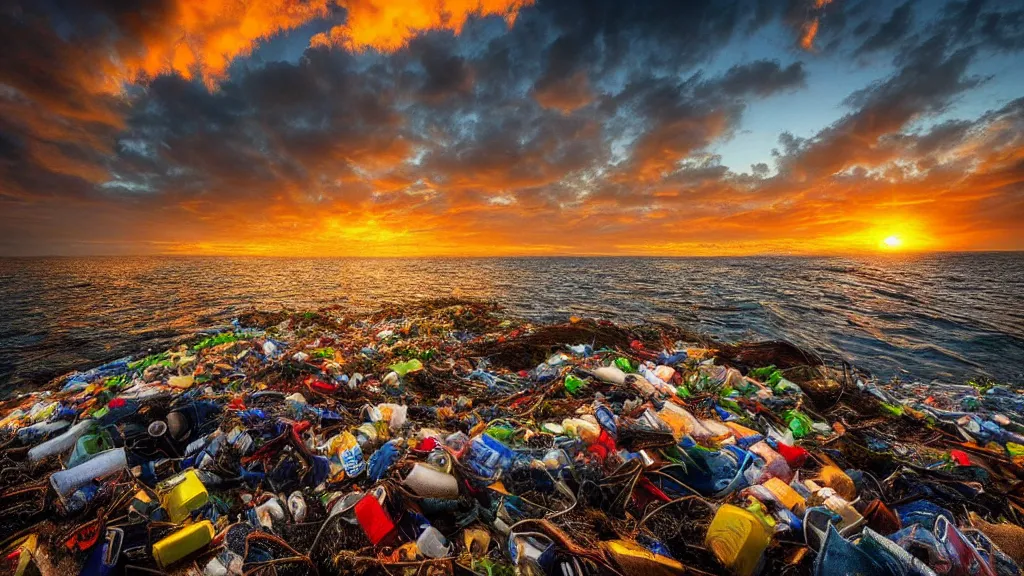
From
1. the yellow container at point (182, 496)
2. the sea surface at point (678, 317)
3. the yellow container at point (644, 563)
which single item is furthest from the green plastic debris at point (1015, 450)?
the yellow container at point (182, 496)

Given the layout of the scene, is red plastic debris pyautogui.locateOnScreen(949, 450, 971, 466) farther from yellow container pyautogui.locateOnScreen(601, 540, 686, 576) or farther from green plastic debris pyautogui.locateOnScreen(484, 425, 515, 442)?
green plastic debris pyautogui.locateOnScreen(484, 425, 515, 442)

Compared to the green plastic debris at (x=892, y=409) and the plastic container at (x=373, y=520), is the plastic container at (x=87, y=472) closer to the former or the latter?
the plastic container at (x=373, y=520)

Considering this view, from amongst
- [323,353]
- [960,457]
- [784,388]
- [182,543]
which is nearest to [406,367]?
[323,353]

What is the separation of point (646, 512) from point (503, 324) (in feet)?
40.7

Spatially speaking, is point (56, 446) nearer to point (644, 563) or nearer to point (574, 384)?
point (644, 563)

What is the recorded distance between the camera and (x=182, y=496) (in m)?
3.47

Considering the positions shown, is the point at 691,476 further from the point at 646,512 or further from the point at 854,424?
the point at 854,424

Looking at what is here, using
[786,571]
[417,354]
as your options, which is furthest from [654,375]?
[417,354]

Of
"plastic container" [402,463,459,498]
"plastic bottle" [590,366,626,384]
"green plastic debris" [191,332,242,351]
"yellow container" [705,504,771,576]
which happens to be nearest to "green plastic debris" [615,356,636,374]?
"plastic bottle" [590,366,626,384]

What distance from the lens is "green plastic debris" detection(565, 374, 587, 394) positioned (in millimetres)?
6855

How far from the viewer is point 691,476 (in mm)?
3973

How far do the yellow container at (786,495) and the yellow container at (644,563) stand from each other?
167 cm

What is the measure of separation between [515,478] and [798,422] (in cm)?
498

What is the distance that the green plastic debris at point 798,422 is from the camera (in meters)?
5.46
